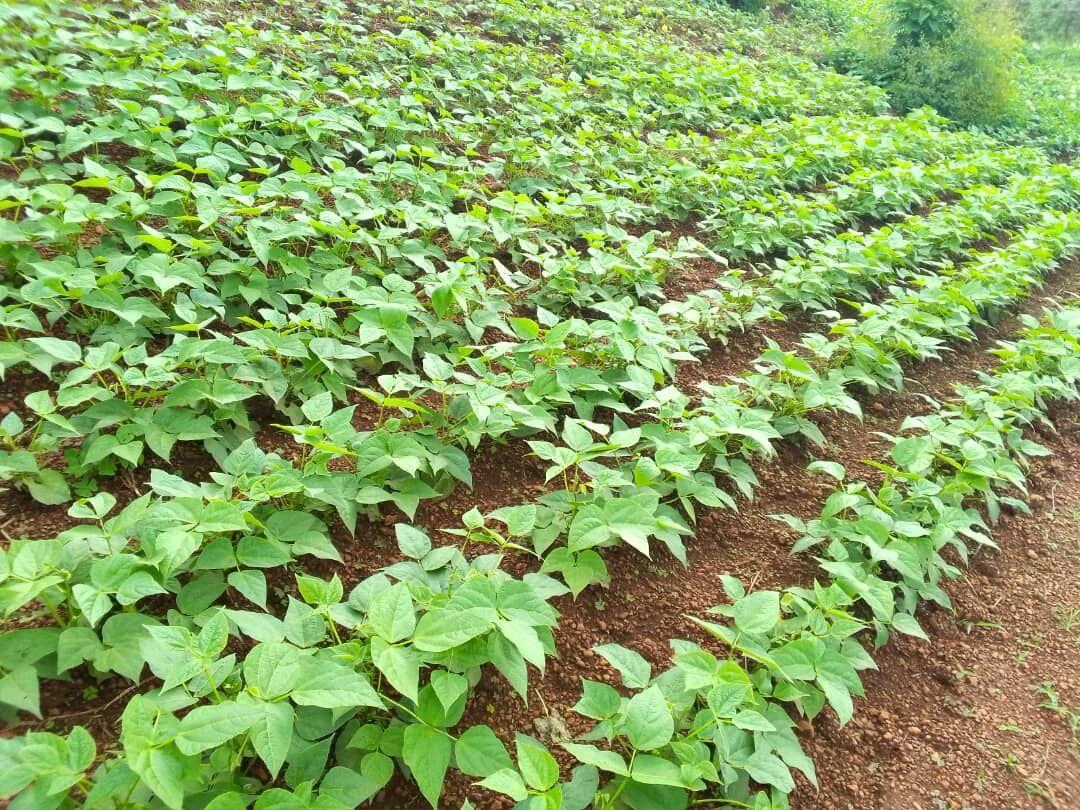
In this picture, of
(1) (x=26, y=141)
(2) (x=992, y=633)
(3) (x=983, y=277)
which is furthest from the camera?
(3) (x=983, y=277)

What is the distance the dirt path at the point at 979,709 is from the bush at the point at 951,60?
9230mm

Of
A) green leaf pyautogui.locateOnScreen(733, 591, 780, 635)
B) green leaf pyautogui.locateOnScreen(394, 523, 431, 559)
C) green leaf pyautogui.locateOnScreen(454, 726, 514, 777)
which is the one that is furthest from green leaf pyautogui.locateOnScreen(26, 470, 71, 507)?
green leaf pyautogui.locateOnScreen(733, 591, 780, 635)

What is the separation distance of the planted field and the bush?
5.47m

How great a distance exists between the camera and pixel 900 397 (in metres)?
3.56

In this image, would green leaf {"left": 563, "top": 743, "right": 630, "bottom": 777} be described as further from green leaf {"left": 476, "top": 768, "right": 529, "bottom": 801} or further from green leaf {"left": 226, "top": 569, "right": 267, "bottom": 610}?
green leaf {"left": 226, "top": 569, "right": 267, "bottom": 610}

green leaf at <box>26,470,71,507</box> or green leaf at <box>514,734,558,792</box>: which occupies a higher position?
green leaf at <box>514,734,558,792</box>

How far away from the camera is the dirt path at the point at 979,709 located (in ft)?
5.99

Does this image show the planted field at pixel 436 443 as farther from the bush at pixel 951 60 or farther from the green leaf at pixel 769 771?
the bush at pixel 951 60

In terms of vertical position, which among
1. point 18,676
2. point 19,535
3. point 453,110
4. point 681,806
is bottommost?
point 19,535

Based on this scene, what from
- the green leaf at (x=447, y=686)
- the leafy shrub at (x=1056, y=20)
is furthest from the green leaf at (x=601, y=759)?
the leafy shrub at (x=1056, y=20)

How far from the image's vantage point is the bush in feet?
31.3

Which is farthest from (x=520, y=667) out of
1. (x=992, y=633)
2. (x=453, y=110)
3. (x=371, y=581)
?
(x=453, y=110)

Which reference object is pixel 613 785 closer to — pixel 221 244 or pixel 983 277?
pixel 221 244

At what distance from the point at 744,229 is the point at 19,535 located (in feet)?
13.7
